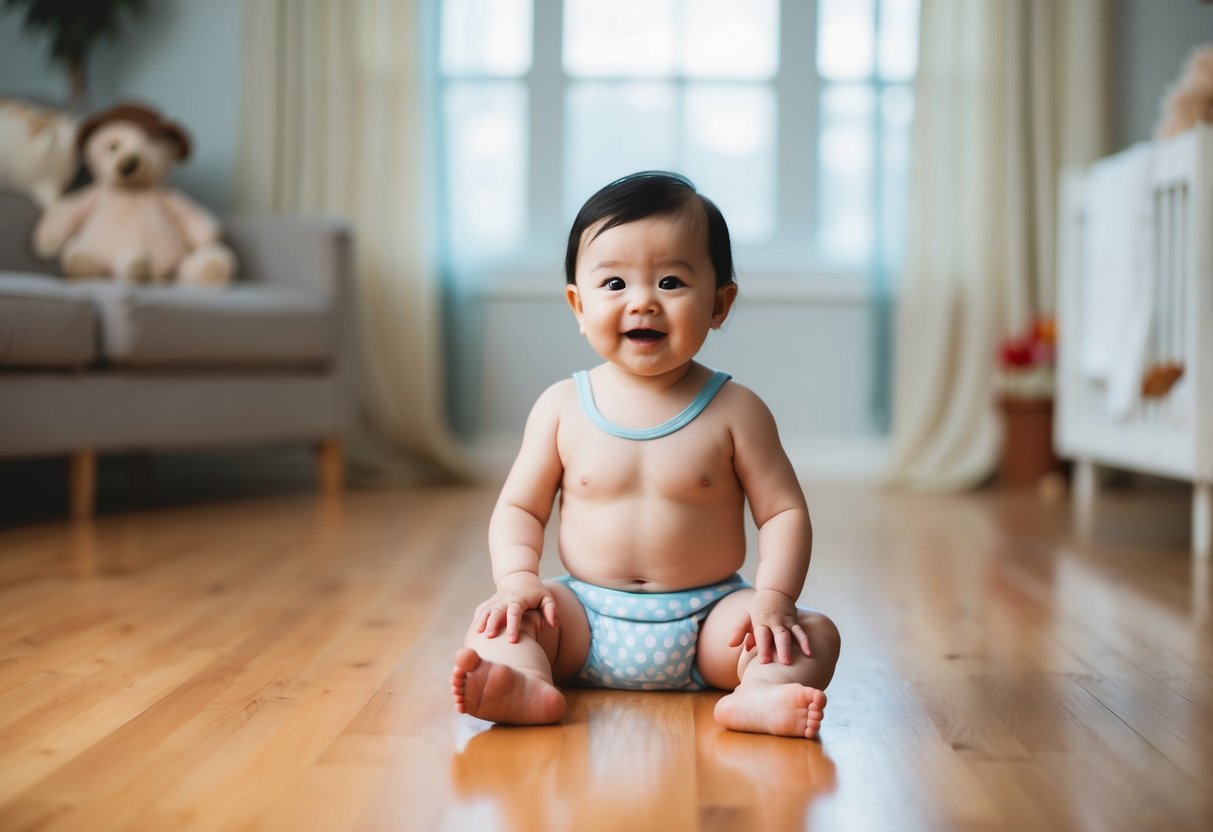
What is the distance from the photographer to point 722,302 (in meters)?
1.15

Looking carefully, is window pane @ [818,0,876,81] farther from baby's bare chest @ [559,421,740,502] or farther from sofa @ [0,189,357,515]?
baby's bare chest @ [559,421,740,502]

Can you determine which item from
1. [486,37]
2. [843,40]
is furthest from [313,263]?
[843,40]

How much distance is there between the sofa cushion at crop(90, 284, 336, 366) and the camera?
7.75 feet

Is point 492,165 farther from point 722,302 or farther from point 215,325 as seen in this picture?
point 722,302

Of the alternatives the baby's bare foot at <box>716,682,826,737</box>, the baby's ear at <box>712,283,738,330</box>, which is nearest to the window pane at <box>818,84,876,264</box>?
the baby's ear at <box>712,283,738,330</box>

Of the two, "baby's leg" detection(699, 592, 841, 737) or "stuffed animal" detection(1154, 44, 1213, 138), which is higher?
"stuffed animal" detection(1154, 44, 1213, 138)

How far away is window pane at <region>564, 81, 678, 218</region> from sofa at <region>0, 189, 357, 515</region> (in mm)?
783

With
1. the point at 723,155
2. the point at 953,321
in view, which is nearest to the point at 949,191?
the point at 953,321

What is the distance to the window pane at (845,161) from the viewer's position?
10.9ft

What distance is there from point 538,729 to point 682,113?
2.63 meters

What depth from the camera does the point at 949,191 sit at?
3.25 metres

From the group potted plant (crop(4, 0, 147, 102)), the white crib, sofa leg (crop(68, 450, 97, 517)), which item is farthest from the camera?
potted plant (crop(4, 0, 147, 102))

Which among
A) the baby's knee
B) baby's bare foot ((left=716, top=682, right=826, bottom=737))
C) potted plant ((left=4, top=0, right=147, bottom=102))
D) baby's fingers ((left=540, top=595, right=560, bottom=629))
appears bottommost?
baby's bare foot ((left=716, top=682, right=826, bottom=737))

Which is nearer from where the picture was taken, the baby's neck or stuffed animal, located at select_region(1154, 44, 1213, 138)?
the baby's neck
